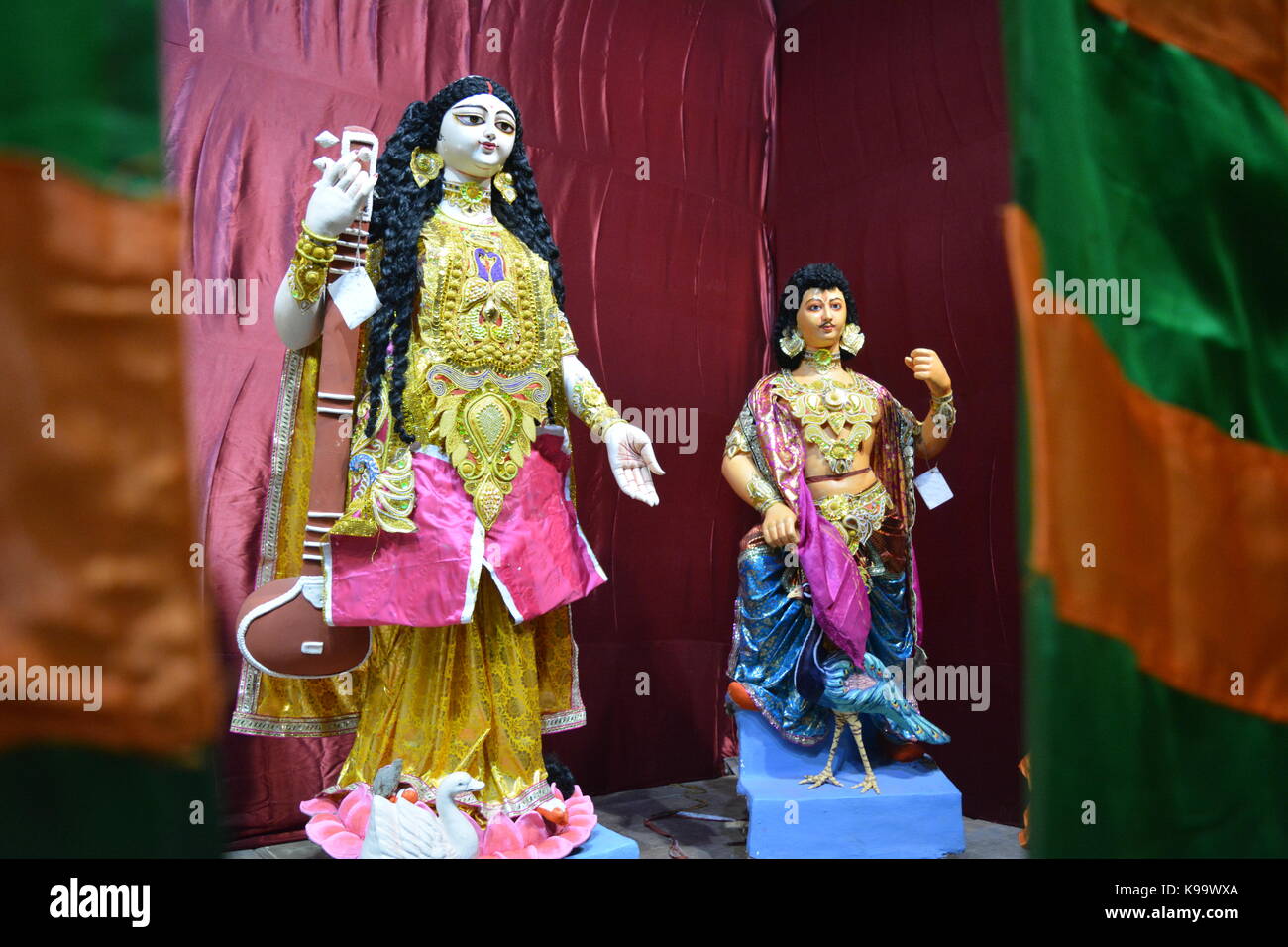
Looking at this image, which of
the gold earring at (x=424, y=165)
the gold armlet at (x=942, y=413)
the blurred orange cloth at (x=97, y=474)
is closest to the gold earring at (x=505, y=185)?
the gold earring at (x=424, y=165)

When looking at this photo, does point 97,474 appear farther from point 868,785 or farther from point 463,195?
point 868,785

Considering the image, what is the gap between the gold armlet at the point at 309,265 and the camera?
8.00 feet

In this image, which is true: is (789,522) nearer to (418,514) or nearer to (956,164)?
(418,514)

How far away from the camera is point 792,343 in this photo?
3.38 m

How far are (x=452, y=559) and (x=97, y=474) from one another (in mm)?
1826

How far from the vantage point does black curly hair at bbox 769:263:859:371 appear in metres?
3.35

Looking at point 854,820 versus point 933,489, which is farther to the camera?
point 933,489

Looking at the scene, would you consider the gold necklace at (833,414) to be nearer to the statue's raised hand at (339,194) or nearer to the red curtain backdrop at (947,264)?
the red curtain backdrop at (947,264)

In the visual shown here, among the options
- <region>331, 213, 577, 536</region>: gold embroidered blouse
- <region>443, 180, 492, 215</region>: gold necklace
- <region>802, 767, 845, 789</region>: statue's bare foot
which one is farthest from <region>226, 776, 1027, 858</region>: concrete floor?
<region>443, 180, 492, 215</region>: gold necklace

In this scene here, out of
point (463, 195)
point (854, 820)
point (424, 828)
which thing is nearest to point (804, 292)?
point (463, 195)

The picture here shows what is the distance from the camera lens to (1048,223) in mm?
823

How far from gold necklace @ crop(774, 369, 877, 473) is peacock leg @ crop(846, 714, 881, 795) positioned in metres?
0.75

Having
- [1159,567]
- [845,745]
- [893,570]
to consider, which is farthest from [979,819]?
[1159,567]

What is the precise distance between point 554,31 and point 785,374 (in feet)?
5.28
